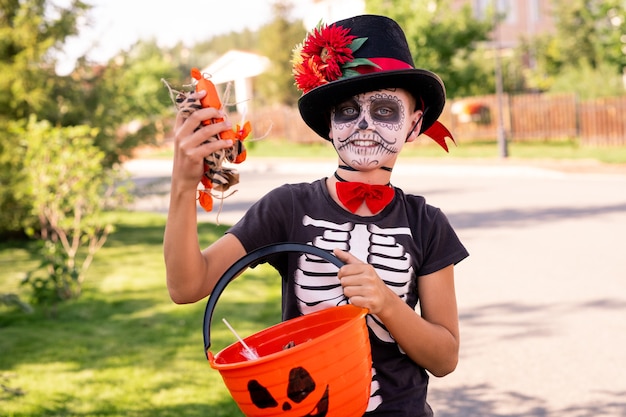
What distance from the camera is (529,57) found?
168ft

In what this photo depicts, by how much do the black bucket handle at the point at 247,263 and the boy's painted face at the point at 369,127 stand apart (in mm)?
433

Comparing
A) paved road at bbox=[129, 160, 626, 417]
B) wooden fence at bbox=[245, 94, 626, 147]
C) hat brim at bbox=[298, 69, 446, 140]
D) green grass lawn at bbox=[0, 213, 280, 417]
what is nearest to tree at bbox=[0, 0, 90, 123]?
paved road at bbox=[129, 160, 626, 417]

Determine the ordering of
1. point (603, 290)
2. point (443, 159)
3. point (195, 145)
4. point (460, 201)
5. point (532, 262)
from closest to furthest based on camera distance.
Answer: point (195, 145)
point (603, 290)
point (532, 262)
point (460, 201)
point (443, 159)

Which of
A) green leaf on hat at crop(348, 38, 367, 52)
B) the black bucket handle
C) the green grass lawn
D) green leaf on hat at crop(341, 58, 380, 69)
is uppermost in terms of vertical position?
green leaf on hat at crop(348, 38, 367, 52)

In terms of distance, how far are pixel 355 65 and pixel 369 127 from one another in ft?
0.55

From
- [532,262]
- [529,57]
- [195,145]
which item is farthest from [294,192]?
[529,57]

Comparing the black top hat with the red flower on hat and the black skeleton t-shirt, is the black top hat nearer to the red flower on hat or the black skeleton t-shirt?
the red flower on hat

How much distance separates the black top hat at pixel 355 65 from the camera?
226cm

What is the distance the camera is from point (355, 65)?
7.41 feet

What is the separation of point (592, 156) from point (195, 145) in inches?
860

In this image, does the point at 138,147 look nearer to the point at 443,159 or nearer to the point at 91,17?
the point at 91,17

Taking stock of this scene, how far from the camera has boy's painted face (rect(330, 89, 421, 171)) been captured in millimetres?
2305

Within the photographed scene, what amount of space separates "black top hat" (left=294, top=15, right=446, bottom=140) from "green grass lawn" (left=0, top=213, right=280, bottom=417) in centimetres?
289

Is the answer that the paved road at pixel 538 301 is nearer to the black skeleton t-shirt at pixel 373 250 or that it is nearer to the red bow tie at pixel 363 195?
the black skeleton t-shirt at pixel 373 250
